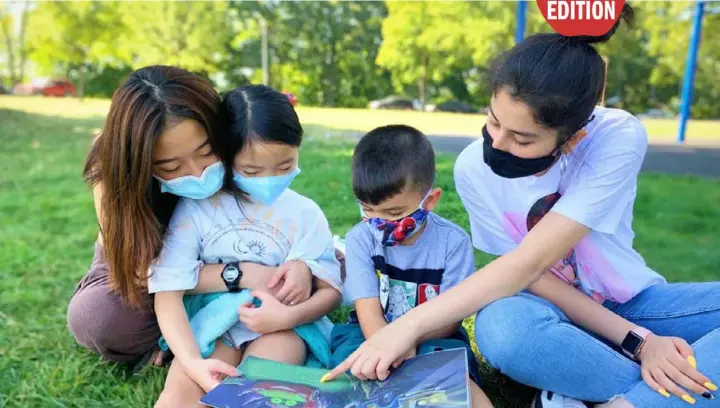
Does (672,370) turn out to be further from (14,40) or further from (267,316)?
(14,40)

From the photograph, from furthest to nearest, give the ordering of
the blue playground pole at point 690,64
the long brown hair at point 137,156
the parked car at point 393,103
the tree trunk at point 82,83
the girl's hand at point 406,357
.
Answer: the tree trunk at point 82,83
the blue playground pole at point 690,64
the parked car at point 393,103
the long brown hair at point 137,156
the girl's hand at point 406,357

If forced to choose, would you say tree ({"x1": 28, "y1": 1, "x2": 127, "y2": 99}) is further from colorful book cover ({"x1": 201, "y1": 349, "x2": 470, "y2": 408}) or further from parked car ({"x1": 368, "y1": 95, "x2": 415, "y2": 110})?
colorful book cover ({"x1": 201, "y1": 349, "x2": 470, "y2": 408})

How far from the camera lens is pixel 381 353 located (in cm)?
140

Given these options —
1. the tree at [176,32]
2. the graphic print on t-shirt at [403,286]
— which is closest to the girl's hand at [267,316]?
the graphic print on t-shirt at [403,286]

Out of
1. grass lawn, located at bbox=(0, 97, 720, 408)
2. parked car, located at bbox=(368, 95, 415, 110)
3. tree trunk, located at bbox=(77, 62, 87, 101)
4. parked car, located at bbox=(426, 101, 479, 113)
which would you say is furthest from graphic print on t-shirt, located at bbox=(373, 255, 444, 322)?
tree trunk, located at bbox=(77, 62, 87, 101)

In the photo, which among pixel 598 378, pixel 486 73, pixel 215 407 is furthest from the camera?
pixel 486 73

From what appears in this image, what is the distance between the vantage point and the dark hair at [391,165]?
161 cm

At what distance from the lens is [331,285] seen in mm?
1820

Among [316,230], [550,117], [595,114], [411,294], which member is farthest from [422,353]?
[595,114]

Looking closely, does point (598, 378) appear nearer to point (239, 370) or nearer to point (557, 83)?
point (557, 83)

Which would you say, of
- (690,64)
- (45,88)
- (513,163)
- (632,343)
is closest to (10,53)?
(45,88)

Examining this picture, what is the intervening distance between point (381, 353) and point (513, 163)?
1.85ft

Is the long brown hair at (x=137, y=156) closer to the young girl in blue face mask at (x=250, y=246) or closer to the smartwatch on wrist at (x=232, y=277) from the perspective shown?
the young girl in blue face mask at (x=250, y=246)

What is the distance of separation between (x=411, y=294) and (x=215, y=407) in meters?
0.63
